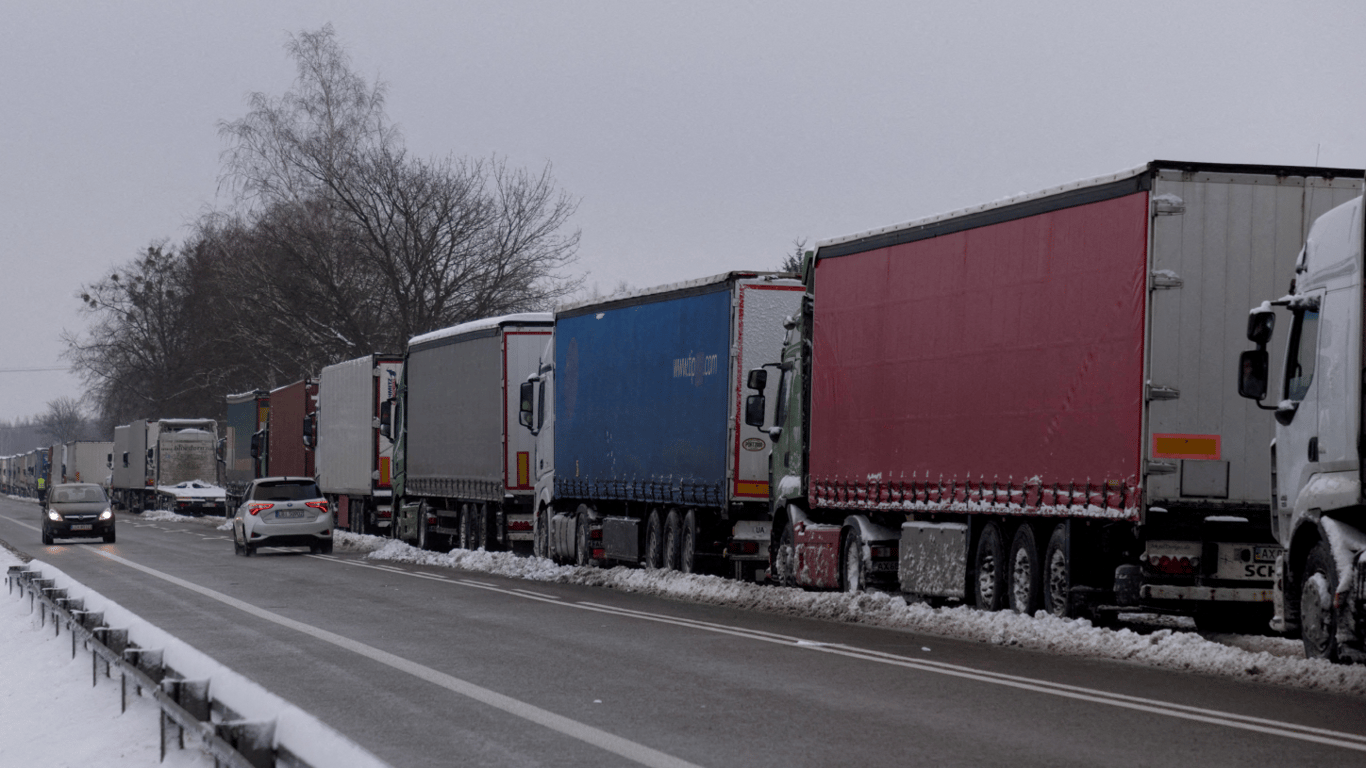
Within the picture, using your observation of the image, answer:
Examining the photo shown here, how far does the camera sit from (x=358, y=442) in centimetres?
3966

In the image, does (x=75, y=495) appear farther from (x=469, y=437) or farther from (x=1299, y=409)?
(x=1299, y=409)

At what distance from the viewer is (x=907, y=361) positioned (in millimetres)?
18188

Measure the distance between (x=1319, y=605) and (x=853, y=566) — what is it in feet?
26.6

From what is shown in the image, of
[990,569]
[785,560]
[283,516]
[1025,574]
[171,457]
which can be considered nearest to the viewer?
[1025,574]

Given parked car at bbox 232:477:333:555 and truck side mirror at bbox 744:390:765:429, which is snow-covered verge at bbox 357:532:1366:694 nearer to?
truck side mirror at bbox 744:390:765:429

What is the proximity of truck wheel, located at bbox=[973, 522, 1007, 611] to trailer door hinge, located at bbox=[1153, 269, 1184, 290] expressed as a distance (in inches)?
126

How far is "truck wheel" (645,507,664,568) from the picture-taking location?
79.5ft

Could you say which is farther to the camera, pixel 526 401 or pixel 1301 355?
pixel 526 401

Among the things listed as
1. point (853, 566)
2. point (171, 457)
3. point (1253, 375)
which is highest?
point (1253, 375)

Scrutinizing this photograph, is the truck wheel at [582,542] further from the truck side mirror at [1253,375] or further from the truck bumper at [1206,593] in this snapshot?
the truck side mirror at [1253,375]

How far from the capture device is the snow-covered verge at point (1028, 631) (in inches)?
476

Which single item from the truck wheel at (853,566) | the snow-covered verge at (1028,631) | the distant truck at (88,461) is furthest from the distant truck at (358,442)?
the distant truck at (88,461)

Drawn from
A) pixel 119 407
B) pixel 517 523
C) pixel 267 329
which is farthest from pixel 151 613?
pixel 119 407

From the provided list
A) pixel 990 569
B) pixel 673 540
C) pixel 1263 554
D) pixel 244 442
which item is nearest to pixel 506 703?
pixel 1263 554
